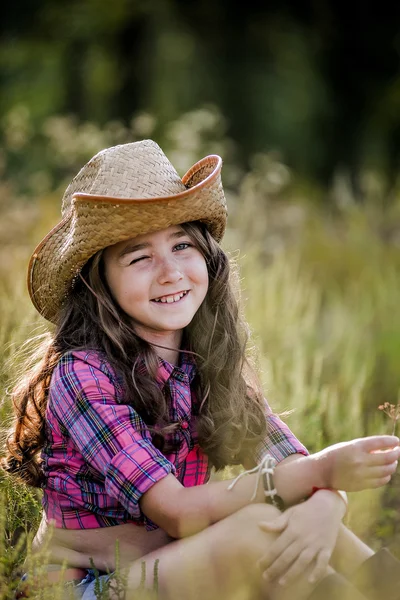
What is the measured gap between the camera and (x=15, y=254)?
456 centimetres

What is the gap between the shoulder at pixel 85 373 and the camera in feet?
7.26

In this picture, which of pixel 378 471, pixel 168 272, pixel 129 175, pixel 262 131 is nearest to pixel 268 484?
pixel 378 471

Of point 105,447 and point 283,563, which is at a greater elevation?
point 105,447

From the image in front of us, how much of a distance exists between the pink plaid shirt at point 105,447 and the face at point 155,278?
146 mm

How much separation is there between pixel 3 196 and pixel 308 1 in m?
6.03

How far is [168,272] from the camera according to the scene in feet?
7.72

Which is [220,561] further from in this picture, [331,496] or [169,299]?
[169,299]

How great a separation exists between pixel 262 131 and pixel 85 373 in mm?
7397

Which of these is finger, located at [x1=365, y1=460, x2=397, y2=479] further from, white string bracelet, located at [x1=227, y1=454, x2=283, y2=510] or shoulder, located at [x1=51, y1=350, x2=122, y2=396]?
shoulder, located at [x1=51, y1=350, x2=122, y2=396]

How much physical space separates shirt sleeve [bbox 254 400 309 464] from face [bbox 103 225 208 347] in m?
0.43

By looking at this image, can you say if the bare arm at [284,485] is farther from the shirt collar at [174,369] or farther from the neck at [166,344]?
the neck at [166,344]

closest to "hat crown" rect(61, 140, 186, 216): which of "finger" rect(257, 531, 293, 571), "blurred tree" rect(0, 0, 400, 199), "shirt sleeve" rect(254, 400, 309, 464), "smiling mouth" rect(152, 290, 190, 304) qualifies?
"smiling mouth" rect(152, 290, 190, 304)

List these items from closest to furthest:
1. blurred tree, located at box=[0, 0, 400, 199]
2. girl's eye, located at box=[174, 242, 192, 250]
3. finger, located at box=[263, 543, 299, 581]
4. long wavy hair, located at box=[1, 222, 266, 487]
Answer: finger, located at box=[263, 543, 299, 581] → long wavy hair, located at box=[1, 222, 266, 487] → girl's eye, located at box=[174, 242, 192, 250] → blurred tree, located at box=[0, 0, 400, 199]

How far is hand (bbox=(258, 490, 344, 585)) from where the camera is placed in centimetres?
200
